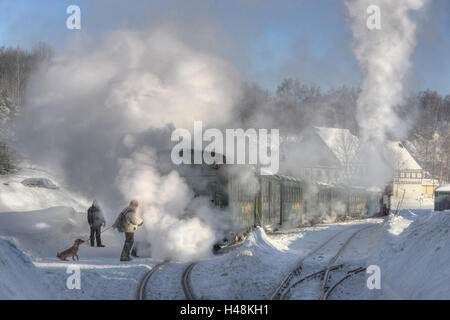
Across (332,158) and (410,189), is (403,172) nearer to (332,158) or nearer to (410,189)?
(410,189)

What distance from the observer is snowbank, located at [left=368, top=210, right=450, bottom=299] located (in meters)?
6.55

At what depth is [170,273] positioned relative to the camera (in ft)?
29.5

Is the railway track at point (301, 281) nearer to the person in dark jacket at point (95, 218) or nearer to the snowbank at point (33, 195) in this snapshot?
the person in dark jacket at point (95, 218)

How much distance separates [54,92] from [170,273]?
14.7 meters

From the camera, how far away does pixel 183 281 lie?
834 cm

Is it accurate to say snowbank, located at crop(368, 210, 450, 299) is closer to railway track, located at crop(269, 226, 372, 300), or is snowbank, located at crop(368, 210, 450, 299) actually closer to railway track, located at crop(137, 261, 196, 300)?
railway track, located at crop(269, 226, 372, 300)

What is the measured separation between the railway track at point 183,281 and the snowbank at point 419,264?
131 inches

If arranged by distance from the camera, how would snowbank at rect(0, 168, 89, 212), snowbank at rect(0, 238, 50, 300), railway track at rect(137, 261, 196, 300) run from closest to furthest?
1. snowbank at rect(0, 238, 50, 300)
2. railway track at rect(137, 261, 196, 300)
3. snowbank at rect(0, 168, 89, 212)

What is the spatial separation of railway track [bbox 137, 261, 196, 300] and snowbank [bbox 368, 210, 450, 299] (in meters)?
3.34

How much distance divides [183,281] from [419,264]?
459 centimetres

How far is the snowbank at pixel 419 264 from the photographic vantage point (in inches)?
258

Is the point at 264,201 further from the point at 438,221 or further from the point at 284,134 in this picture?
the point at 284,134

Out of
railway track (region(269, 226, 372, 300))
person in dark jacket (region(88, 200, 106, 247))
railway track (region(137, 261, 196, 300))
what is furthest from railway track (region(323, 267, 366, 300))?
person in dark jacket (region(88, 200, 106, 247))
